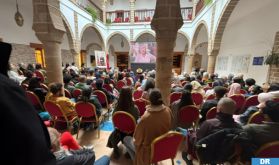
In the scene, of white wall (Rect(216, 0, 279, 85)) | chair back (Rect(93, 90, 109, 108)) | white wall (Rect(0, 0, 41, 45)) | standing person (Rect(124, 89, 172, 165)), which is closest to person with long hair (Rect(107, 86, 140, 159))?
standing person (Rect(124, 89, 172, 165))

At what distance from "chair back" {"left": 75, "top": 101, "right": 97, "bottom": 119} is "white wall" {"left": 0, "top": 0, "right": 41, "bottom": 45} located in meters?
6.73

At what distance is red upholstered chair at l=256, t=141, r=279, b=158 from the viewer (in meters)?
1.53

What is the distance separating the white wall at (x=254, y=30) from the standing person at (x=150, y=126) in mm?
5681

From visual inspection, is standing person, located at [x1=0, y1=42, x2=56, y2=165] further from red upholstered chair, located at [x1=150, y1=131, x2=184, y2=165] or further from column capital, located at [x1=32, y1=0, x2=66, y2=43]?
column capital, located at [x1=32, y1=0, x2=66, y2=43]

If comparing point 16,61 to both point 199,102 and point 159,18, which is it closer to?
point 159,18

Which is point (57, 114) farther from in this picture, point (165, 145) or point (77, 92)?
point (165, 145)

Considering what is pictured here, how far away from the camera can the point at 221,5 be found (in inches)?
267

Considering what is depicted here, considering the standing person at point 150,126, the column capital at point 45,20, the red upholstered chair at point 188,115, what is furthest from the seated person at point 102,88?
the standing person at point 150,126

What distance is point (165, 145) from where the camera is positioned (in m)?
1.71

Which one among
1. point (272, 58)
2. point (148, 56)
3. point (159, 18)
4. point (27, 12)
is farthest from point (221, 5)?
point (27, 12)

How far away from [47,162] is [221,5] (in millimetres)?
8520

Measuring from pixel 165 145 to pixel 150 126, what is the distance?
282mm

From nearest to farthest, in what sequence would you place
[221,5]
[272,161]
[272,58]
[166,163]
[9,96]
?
[9,96], [272,161], [166,163], [272,58], [221,5]

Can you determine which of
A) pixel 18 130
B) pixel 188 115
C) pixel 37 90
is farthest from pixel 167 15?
pixel 37 90
